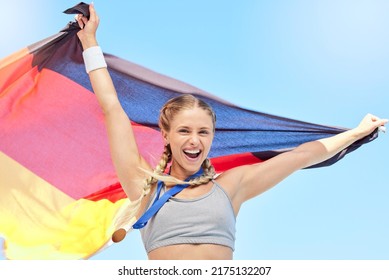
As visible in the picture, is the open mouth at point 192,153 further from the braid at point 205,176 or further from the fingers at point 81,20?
the fingers at point 81,20

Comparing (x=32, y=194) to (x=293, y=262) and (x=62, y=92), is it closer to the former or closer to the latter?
(x=62, y=92)

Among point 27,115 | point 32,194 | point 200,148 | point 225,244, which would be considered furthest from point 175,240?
point 27,115

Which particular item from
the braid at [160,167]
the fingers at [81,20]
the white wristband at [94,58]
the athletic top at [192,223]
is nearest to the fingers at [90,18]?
the fingers at [81,20]

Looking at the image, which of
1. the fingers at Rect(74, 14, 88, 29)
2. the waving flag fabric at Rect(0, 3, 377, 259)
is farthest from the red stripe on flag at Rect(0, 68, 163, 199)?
the fingers at Rect(74, 14, 88, 29)

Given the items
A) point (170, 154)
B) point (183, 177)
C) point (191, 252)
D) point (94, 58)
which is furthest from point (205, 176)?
point (94, 58)

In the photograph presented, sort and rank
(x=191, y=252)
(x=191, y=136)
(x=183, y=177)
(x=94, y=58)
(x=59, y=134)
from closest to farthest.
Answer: (x=191, y=252)
(x=191, y=136)
(x=183, y=177)
(x=94, y=58)
(x=59, y=134)

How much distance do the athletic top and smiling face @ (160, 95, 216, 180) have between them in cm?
18

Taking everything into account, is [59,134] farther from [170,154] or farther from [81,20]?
[170,154]

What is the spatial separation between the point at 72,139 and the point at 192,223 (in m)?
1.23

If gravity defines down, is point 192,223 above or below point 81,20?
below

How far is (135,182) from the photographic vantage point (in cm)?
343

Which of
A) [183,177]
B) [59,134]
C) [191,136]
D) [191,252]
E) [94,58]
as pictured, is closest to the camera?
[191,252]

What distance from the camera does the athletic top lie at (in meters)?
3.26

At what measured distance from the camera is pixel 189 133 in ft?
11.1
